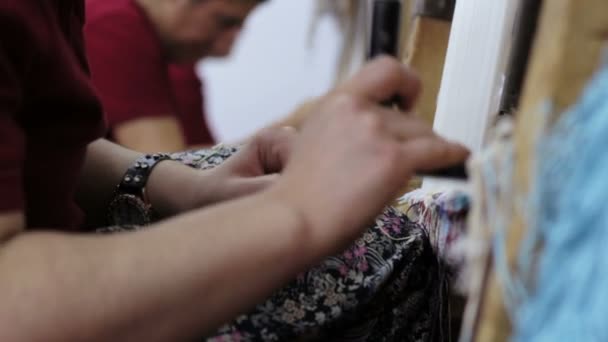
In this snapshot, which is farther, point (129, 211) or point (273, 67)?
point (273, 67)

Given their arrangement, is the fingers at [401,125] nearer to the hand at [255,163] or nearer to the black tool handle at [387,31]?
the black tool handle at [387,31]

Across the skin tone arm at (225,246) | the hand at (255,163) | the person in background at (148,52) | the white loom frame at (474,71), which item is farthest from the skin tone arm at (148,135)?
A: the skin tone arm at (225,246)

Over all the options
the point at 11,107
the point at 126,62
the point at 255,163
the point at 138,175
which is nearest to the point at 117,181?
the point at 138,175

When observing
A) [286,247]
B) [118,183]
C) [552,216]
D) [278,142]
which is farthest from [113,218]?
[552,216]

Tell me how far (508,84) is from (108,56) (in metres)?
0.83

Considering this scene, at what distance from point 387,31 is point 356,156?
109mm

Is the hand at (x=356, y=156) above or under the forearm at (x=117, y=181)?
above

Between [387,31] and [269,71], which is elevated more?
[387,31]

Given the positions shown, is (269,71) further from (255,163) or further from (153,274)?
(153,274)

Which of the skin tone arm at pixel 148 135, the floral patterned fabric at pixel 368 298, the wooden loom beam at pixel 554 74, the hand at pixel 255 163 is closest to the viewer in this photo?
the wooden loom beam at pixel 554 74

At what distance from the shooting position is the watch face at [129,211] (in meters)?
0.64

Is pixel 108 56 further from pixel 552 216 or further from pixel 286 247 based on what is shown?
pixel 552 216

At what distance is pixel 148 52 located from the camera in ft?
3.95

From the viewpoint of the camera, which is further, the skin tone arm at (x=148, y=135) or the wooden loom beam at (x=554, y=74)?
the skin tone arm at (x=148, y=135)
